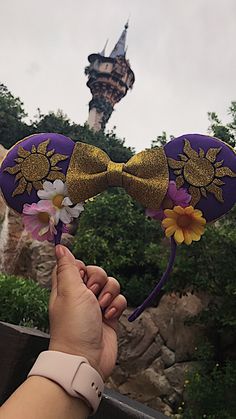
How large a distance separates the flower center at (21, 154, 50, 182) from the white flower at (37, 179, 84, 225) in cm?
6

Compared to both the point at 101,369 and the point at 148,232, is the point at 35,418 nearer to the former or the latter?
the point at 101,369

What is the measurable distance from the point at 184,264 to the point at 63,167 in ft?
11.0

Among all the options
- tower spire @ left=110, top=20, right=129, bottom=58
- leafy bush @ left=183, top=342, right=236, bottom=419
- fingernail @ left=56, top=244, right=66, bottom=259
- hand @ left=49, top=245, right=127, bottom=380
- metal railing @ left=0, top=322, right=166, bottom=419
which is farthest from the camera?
tower spire @ left=110, top=20, right=129, bottom=58

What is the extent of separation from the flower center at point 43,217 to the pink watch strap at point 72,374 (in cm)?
56

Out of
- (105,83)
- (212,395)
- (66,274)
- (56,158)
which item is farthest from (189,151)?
(105,83)

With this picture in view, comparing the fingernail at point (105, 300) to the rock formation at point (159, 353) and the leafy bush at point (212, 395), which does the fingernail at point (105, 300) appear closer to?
the leafy bush at point (212, 395)

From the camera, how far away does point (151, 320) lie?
576cm

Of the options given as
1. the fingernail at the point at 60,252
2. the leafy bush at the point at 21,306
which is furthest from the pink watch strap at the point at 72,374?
the leafy bush at the point at 21,306

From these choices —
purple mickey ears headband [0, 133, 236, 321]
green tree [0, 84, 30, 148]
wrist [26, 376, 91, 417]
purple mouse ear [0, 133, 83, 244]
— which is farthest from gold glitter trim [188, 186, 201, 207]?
green tree [0, 84, 30, 148]

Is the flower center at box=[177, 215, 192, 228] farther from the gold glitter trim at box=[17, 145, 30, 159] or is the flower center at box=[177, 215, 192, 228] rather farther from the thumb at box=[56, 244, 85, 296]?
the gold glitter trim at box=[17, 145, 30, 159]

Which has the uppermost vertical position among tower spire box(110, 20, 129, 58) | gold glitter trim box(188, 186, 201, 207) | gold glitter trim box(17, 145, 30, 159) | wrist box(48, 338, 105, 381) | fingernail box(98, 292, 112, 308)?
tower spire box(110, 20, 129, 58)

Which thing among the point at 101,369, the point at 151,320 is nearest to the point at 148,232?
the point at 151,320

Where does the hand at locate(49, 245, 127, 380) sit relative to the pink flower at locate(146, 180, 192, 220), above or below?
below

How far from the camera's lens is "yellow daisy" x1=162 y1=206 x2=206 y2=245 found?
46.3 inches
